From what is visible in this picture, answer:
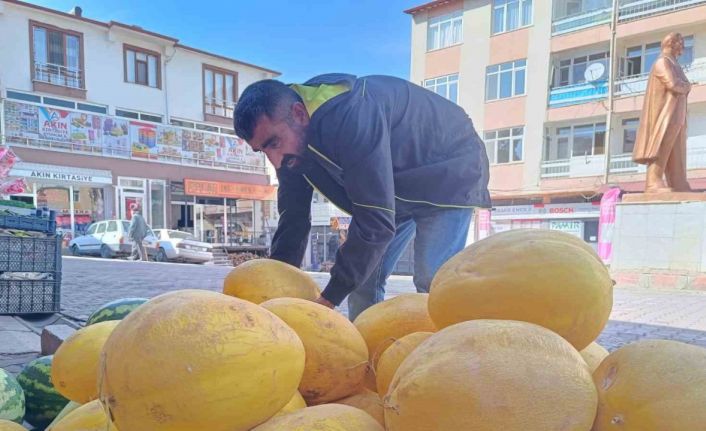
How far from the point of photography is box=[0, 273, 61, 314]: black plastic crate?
4234 millimetres

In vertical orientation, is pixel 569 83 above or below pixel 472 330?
above

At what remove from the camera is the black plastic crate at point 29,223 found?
4016 mm

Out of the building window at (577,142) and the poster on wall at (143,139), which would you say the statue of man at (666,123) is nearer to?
the building window at (577,142)

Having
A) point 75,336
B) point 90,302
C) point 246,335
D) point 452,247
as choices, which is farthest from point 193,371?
point 90,302

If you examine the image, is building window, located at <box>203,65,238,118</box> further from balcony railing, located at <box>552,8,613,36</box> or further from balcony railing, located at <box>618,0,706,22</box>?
balcony railing, located at <box>618,0,706,22</box>

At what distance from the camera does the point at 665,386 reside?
656 millimetres

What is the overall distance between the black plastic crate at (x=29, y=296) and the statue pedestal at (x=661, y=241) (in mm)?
8463

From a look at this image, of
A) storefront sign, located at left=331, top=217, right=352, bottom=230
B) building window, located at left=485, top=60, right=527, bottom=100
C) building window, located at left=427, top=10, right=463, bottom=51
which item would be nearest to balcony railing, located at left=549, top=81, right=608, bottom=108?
building window, located at left=485, top=60, right=527, bottom=100

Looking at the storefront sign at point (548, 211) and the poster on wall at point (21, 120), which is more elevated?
the poster on wall at point (21, 120)

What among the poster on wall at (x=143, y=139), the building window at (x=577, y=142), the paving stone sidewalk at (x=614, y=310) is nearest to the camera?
the paving stone sidewalk at (x=614, y=310)

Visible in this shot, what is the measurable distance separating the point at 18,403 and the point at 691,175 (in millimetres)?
19760

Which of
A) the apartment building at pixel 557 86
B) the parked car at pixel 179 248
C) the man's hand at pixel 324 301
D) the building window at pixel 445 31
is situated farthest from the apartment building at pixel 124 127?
the man's hand at pixel 324 301

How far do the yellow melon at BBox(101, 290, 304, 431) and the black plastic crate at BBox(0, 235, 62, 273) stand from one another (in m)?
4.15

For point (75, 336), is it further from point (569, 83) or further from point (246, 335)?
point (569, 83)
